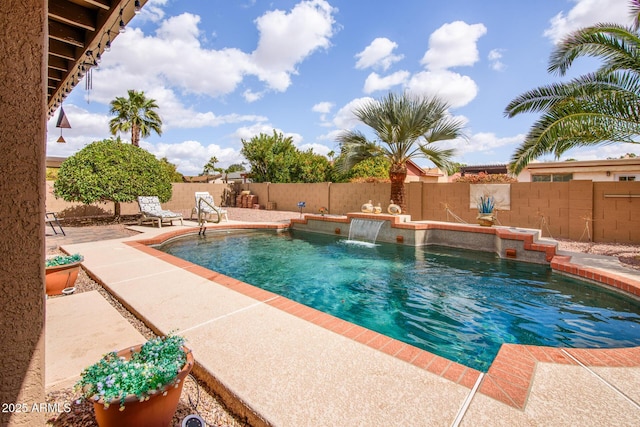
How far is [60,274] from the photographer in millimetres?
4066

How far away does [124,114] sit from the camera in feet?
67.2

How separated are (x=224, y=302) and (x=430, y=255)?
546 centimetres

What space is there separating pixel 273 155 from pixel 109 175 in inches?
471

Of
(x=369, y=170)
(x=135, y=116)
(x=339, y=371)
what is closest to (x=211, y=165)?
(x=135, y=116)

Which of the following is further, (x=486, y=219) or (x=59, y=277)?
(x=486, y=219)

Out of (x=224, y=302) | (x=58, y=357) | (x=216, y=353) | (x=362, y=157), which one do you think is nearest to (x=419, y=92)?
(x=362, y=157)

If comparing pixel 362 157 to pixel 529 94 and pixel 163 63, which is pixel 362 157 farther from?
pixel 163 63

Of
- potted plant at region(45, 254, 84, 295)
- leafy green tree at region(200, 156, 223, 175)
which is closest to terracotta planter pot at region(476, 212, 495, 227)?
potted plant at region(45, 254, 84, 295)

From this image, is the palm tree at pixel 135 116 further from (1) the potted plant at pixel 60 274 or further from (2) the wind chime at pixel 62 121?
(1) the potted plant at pixel 60 274

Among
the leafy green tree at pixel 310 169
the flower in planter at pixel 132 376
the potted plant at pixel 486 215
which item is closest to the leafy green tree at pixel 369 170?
the leafy green tree at pixel 310 169

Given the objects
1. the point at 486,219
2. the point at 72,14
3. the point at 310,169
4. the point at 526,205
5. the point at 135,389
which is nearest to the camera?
the point at 135,389

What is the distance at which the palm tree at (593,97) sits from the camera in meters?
6.29

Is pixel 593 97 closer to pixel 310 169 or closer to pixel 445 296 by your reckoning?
pixel 445 296

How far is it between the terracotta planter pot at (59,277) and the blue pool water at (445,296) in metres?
2.39
